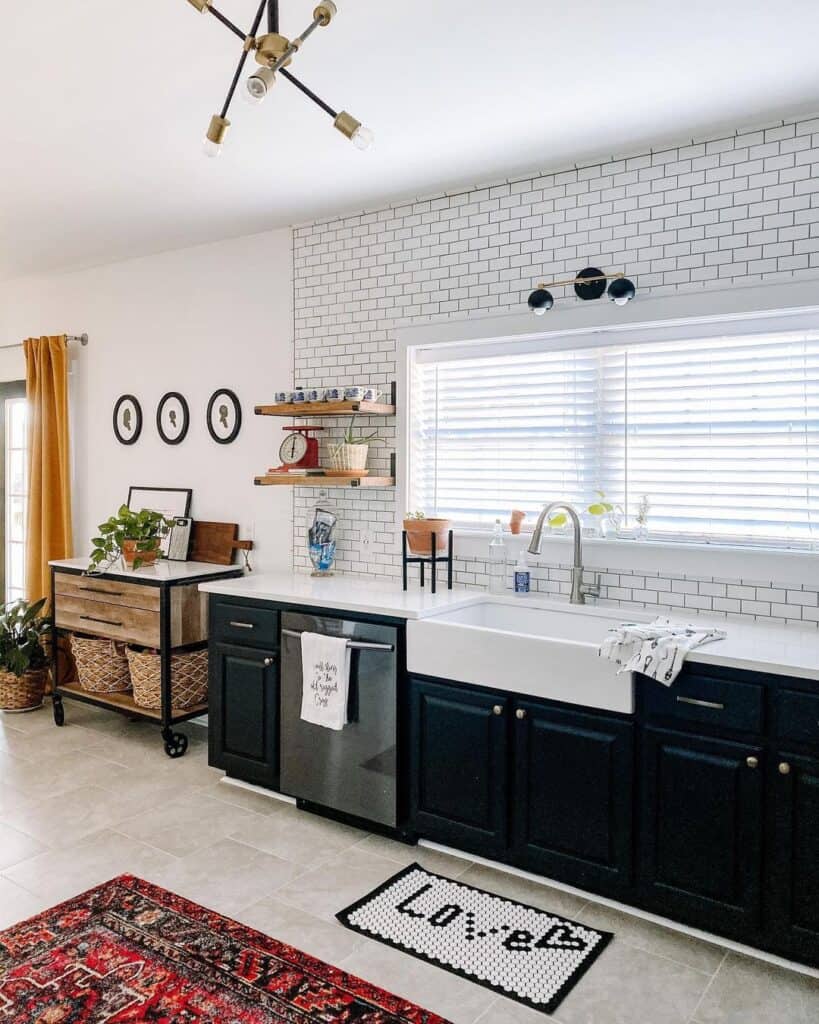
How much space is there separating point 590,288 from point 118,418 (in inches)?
130

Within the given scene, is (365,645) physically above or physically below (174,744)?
above

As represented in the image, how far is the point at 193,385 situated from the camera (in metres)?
4.86

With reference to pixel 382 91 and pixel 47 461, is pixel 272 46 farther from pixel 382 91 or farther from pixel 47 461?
pixel 47 461

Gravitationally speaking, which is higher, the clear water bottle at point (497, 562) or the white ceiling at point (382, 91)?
Answer: the white ceiling at point (382, 91)

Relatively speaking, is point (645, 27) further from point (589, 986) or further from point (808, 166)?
point (589, 986)

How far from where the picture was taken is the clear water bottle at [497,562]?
358 cm

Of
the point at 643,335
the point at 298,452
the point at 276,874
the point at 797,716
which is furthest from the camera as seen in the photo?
the point at 298,452

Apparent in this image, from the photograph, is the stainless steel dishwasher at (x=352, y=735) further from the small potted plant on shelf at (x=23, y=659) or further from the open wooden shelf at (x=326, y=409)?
the small potted plant on shelf at (x=23, y=659)

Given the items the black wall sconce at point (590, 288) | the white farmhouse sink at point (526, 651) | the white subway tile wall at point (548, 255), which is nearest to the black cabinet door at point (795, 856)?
the white farmhouse sink at point (526, 651)

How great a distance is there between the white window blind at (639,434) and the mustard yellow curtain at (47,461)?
109 inches

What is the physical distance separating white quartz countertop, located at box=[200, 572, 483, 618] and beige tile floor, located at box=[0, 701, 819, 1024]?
96 cm

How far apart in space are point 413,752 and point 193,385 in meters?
2.74

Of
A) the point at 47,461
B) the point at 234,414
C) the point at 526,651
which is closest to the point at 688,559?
the point at 526,651

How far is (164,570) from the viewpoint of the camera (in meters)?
4.41
